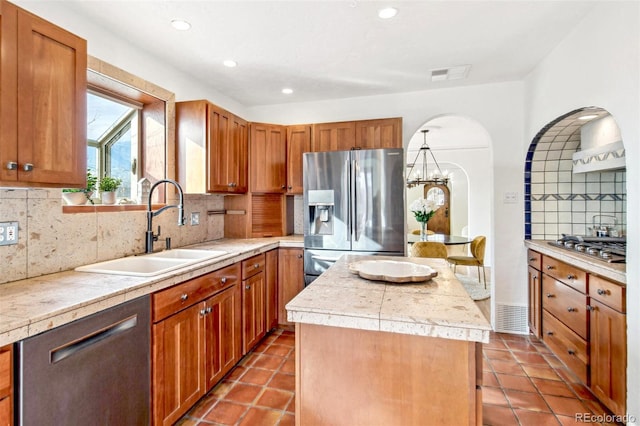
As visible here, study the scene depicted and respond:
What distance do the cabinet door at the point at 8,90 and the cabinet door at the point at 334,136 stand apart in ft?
8.13


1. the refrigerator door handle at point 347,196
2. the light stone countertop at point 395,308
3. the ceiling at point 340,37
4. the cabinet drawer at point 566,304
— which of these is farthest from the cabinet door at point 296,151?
the cabinet drawer at point 566,304

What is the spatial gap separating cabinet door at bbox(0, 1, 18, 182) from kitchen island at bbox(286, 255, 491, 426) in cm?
130

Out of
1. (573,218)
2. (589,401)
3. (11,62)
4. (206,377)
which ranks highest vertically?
(11,62)

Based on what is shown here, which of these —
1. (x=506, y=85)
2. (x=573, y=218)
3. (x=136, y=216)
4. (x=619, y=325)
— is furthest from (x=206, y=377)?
(x=506, y=85)

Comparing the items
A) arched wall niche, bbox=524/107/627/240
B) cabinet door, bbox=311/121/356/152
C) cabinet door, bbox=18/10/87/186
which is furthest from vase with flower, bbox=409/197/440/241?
cabinet door, bbox=18/10/87/186

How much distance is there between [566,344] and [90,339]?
120 inches

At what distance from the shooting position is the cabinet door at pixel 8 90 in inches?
50.4

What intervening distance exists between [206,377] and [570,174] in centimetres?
350

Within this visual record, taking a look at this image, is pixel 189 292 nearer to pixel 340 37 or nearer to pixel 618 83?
pixel 340 37

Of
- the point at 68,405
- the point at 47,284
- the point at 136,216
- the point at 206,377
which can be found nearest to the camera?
the point at 68,405

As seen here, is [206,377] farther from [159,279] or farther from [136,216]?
[136,216]

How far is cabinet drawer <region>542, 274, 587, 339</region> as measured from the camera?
2.15m

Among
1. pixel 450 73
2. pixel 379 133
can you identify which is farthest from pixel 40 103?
pixel 450 73

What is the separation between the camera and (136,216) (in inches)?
92.4
